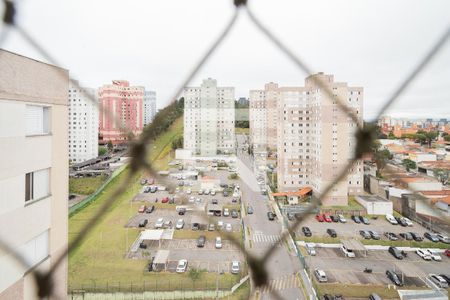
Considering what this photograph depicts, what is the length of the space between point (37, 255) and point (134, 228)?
6239 millimetres

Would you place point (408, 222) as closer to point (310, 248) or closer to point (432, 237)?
point (432, 237)

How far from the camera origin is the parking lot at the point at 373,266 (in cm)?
511

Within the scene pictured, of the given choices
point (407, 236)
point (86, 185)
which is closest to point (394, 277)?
point (407, 236)

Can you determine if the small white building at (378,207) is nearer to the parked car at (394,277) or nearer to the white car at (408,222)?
the white car at (408,222)

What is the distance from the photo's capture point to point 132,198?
9359 millimetres

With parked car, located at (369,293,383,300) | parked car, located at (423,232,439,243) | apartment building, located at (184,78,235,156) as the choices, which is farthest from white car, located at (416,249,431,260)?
apartment building, located at (184,78,235,156)

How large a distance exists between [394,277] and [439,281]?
637mm

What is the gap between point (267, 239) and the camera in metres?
6.55

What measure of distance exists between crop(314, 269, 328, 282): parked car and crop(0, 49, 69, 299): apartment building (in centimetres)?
453

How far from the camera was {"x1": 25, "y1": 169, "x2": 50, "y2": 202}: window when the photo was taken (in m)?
1.17

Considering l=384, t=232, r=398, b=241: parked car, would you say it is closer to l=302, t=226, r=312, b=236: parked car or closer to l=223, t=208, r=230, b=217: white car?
l=302, t=226, r=312, b=236: parked car

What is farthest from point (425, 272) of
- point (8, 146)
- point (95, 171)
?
point (95, 171)

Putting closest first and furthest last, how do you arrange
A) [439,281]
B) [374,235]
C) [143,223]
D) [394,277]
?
1. [439,281]
2. [394,277]
3. [374,235]
4. [143,223]

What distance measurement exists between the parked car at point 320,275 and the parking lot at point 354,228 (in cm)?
169
